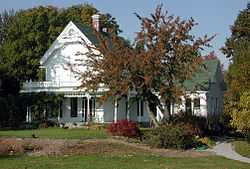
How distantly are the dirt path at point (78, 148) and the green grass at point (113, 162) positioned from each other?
1.58 m

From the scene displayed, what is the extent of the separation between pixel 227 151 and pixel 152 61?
641 centimetres

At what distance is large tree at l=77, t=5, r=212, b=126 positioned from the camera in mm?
28406

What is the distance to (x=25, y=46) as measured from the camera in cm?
5634

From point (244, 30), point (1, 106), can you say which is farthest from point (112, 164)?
point (244, 30)

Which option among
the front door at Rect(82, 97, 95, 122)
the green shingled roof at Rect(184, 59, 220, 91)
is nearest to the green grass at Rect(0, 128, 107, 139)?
the front door at Rect(82, 97, 95, 122)

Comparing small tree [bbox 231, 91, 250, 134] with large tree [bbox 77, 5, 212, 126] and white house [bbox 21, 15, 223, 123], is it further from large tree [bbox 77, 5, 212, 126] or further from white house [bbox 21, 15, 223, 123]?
white house [bbox 21, 15, 223, 123]

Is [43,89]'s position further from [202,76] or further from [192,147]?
[192,147]

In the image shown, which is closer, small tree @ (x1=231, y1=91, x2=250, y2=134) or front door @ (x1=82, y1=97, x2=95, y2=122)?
small tree @ (x1=231, y1=91, x2=250, y2=134)

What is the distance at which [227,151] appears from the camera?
26078mm

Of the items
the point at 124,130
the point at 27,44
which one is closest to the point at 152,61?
the point at 124,130

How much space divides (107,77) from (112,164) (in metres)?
11.1

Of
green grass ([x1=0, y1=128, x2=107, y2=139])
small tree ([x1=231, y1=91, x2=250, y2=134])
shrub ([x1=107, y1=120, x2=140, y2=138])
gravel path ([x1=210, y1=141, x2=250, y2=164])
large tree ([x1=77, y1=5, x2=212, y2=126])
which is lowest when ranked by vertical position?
gravel path ([x1=210, y1=141, x2=250, y2=164])

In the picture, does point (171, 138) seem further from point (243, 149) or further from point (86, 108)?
point (86, 108)

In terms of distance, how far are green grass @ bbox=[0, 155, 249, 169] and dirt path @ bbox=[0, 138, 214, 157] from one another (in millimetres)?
1577
